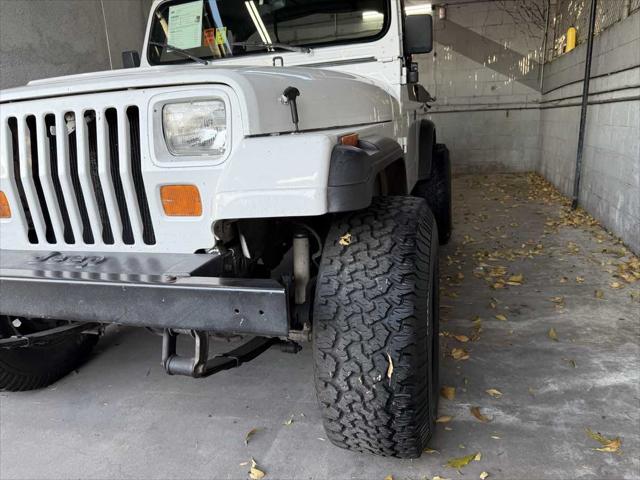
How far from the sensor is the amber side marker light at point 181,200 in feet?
5.51

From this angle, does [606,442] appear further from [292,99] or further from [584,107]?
[584,107]

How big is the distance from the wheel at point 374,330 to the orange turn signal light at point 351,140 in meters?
0.25

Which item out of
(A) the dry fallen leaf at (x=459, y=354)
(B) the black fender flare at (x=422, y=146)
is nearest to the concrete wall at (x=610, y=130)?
(B) the black fender flare at (x=422, y=146)

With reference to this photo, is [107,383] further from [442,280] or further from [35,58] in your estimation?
[35,58]

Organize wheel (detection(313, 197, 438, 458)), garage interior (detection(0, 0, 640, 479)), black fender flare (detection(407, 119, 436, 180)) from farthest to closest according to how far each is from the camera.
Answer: black fender flare (detection(407, 119, 436, 180)), garage interior (detection(0, 0, 640, 479)), wheel (detection(313, 197, 438, 458))

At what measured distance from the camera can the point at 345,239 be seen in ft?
5.51

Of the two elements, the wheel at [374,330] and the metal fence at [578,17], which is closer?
the wheel at [374,330]

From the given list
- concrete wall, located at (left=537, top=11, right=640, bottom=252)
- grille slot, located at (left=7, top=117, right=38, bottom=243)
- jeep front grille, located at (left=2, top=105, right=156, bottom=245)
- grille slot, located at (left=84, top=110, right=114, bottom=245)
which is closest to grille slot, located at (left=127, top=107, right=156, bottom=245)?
jeep front grille, located at (left=2, top=105, right=156, bottom=245)

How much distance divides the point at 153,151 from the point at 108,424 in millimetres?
1443

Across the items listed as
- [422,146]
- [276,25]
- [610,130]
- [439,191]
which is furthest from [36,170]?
[610,130]

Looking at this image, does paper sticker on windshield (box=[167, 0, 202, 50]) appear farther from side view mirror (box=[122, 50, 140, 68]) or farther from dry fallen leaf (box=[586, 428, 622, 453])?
dry fallen leaf (box=[586, 428, 622, 453])

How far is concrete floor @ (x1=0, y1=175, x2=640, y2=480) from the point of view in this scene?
6.62 feet

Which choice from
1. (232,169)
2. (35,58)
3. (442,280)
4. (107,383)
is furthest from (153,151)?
(35,58)

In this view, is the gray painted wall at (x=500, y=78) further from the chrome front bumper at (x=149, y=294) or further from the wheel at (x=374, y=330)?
the wheel at (x=374, y=330)
